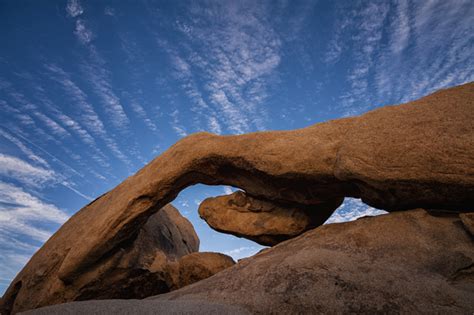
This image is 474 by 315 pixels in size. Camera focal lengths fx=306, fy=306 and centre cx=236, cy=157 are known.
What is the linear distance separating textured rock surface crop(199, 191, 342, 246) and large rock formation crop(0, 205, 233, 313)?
60.3 inches

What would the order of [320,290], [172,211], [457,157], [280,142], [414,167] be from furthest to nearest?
[172,211] < [280,142] < [414,167] < [457,157] < [320,290]

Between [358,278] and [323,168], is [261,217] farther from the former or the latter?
[358,278]

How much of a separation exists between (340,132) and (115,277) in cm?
1004

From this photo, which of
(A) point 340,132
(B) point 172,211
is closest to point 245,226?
(A) point 340,132

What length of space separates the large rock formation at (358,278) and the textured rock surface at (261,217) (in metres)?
2.98

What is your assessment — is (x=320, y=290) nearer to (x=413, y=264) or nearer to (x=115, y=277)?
(x=413, y=264)

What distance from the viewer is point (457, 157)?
6.86 meters

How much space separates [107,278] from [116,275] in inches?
13.4

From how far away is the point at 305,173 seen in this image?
9.46m

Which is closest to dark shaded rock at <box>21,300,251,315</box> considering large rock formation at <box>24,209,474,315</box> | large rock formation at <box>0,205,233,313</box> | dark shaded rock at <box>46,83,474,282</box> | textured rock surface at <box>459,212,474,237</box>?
large rock formation at <box>24,209,474,315</box>

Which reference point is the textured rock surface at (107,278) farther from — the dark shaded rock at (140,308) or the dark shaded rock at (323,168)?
the dark shaded rock at (140,308)

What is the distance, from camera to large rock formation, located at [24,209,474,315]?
5801 millimetres

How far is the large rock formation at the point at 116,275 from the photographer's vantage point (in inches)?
452

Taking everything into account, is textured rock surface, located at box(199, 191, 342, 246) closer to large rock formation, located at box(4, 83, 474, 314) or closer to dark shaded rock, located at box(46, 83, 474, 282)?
large rock formation, located at box(4, 83, 474, 314)
